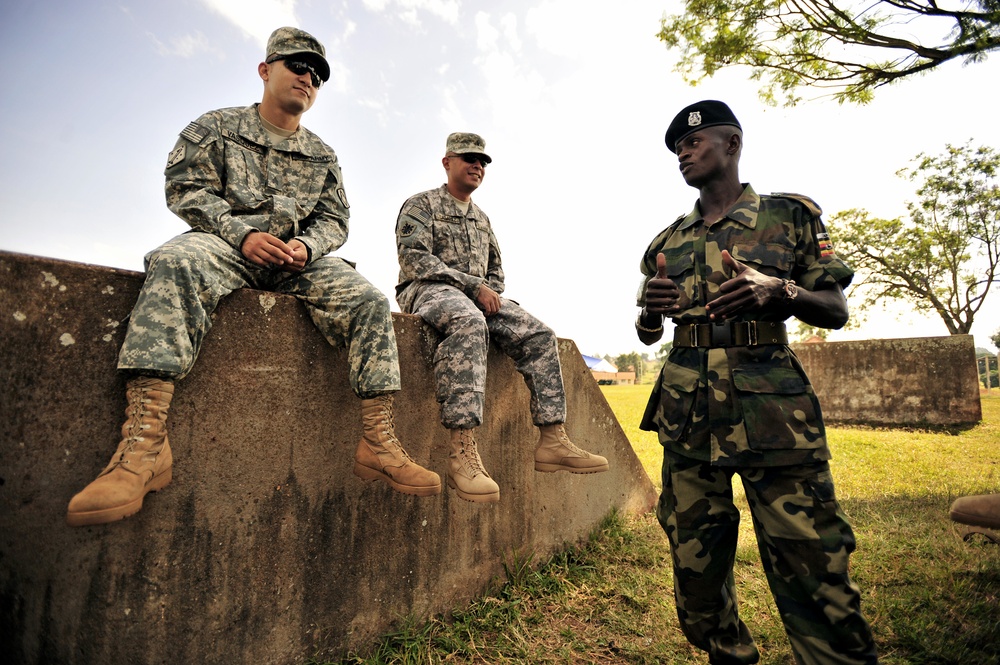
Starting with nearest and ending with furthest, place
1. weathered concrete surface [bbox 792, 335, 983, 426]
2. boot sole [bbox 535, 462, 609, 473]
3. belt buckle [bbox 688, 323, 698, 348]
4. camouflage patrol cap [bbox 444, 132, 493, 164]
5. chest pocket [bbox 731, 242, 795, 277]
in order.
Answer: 1. chest pocket [bbox 731, 242, 795, 277]
2. belt buckle [bbox 688, 323, 698, 348]
3. boot sole [bbox 535, 462, 609, 473]
4. camouflage patrol cap [bbox 444, 132, 493, 164]
5. weathered concrete surface [bbox 792, 335, 983, 426]

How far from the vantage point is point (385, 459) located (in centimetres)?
192

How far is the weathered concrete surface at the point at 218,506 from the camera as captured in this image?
154cm

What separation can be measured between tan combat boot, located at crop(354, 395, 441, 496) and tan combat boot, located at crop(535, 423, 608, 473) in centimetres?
73

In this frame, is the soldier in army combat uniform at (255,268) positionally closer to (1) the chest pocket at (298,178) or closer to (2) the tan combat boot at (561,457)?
(1) the chest pocket at (298,178)

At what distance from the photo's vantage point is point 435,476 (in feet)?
6.18

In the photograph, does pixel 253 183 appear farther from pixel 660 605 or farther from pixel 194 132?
pixel 660 605

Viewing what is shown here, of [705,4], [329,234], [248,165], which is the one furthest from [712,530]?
[705,4]

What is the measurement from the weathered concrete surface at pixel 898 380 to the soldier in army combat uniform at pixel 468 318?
9.48m

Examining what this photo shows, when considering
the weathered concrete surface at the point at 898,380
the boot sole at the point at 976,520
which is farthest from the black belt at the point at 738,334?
the weathered concrete surface at the point at 898,380

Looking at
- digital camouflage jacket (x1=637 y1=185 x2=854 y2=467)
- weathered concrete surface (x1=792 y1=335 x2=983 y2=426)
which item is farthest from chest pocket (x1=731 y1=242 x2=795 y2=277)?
weathered concrete surface (x1=792 y1=335 x2=983 y2=426)

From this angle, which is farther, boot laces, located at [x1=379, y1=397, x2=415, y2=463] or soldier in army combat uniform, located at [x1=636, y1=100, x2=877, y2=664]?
boot laces, located at [x1=379, y1=397, x2=415, y2=463]

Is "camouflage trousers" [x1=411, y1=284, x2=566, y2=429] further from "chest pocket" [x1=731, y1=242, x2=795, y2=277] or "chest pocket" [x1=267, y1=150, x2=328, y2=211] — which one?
"chest pocket" [x1=731, y1=242, x2=795, y2=277]

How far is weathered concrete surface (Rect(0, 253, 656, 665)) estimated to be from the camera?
60.8 inches

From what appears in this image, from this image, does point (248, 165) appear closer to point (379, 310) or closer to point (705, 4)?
point (379, 310)
